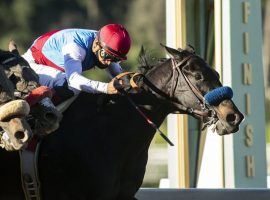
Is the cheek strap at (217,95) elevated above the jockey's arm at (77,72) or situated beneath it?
situated beneath

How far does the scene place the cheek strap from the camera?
591 centimetres

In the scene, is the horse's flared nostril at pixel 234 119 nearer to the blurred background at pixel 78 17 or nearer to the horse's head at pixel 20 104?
the horse's head at pixel 20 104

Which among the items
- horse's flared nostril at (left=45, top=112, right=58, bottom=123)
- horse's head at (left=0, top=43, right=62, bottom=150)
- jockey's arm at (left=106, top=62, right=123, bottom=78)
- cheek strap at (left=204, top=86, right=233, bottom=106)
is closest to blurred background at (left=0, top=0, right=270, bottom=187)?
jockey's arm at (left=106, top=62, right=123, bottom=78)

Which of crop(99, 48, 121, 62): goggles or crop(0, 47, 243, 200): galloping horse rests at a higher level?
crop(99, 48, 121, 62): goggles

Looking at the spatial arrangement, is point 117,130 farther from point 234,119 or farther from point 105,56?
point 234,119

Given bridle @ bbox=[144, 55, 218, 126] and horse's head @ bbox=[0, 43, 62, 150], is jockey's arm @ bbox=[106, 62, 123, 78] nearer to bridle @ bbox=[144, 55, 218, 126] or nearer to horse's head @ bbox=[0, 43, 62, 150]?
bridle @ bbox=[144, 55, 218, 126]

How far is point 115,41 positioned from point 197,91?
1.91 ft

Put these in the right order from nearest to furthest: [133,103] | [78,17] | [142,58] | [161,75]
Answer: [133,103] < [161,75] < [142,58] < [78,17]

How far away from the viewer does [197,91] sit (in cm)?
605

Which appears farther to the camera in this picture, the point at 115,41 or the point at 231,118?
the point at 115,41

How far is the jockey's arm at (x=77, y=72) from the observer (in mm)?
5934

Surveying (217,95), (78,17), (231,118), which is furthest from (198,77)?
(78,17)

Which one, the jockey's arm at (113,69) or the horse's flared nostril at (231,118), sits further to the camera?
the jockey's arm at (113,69)

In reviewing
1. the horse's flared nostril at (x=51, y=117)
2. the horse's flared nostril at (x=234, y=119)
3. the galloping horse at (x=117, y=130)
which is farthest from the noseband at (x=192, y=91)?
the horse's flared nostril at (x=51, y=117)
